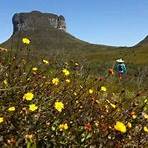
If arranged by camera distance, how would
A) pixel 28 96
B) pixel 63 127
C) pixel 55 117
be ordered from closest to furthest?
pixel 63 127 → pixel 28 96 → pixel 55 117

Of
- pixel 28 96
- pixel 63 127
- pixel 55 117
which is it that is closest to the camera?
pixel 63 127

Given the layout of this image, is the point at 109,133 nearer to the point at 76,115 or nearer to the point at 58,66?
the point at 76,115

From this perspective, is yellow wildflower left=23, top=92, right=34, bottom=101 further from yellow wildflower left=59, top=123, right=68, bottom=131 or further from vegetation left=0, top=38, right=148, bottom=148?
yellow wildflower left=59, top=123, right=68, bottom=131

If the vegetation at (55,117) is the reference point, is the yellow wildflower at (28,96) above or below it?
above

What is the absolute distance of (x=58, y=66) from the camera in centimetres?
736

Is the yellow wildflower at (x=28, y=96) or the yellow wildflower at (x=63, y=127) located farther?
the yellow wildflower at (x=28, y=96)

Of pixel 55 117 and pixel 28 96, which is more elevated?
pixel 28 96

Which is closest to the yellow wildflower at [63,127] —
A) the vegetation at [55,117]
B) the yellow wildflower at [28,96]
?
the vegetation at [55,117]

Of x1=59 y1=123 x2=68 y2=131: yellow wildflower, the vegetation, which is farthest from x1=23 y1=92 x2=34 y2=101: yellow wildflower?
x1=59 y1=123 x2=68 y2=131: yellow wildflower

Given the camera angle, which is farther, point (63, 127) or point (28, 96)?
point (28, 96)

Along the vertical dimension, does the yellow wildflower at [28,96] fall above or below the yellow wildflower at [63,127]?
above

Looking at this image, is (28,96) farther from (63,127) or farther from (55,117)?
(63,127)

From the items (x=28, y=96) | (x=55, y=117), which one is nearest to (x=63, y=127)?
(x=55, y=117)

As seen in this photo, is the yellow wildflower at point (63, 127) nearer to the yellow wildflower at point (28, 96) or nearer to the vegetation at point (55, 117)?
the vegetation at point (55, 117)
